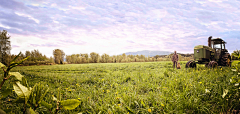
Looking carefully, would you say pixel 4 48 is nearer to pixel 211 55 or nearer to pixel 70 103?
pixel 70 103

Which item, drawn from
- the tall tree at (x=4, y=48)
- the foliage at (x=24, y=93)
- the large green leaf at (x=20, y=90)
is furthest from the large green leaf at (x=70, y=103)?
the tall tree at (x=4, y=48)

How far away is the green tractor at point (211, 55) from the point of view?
8.88 meters

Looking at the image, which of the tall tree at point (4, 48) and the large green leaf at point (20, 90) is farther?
the tall tree at point (4, 48)

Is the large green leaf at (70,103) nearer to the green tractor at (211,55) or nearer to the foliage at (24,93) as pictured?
the foliage at (24,93)

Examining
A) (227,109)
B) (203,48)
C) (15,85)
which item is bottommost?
(227,109)

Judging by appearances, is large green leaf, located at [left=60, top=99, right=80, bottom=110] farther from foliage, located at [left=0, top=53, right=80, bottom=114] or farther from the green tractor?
the green tractor

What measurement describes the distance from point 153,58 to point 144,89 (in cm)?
2120

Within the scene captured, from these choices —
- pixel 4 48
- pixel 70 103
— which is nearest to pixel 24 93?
pixel 70 103

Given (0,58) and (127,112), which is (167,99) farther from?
(0,58)

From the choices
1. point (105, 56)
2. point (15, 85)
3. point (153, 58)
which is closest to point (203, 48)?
point (15, 85)

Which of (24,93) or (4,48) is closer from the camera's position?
(24,93)

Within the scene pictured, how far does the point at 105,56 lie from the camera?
1001 inches

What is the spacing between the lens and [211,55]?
389 inches

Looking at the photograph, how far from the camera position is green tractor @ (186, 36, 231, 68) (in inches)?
349
